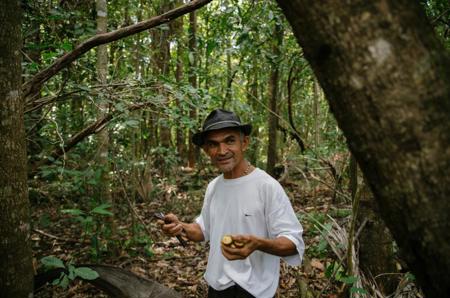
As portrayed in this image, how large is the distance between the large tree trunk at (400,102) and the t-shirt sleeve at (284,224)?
1.36 m

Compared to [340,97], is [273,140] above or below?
above

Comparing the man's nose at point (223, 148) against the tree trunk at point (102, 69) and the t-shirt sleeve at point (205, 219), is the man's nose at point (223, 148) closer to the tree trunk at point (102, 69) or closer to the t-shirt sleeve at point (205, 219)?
the t-shirt sleeve at point (205, 219)

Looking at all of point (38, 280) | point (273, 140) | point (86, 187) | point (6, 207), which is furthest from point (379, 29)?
point (273, 140)

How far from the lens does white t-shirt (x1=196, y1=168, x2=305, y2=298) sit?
7.49ft

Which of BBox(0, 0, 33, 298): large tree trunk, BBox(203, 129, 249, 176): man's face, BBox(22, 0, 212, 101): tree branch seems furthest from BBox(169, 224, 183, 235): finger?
BBox(22, 0, 212, 101): tree branch

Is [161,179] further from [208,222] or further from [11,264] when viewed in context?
[11,264]

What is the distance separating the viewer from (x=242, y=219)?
2.41 m

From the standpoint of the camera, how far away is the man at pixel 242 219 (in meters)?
2.27

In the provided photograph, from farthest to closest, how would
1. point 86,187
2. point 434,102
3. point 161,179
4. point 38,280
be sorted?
1. point 161,179
2. point 86,187
3. point 38,280
4. point 434,102

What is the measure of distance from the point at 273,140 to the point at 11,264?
6704mm

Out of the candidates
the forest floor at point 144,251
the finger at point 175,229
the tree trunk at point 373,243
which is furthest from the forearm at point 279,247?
the tree trunk at point 373,243

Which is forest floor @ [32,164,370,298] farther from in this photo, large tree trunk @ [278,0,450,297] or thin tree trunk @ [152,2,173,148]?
large tree trunk @ [278,0,450,297]

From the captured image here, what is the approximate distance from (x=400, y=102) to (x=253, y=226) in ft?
5.59

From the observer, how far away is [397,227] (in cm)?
89
